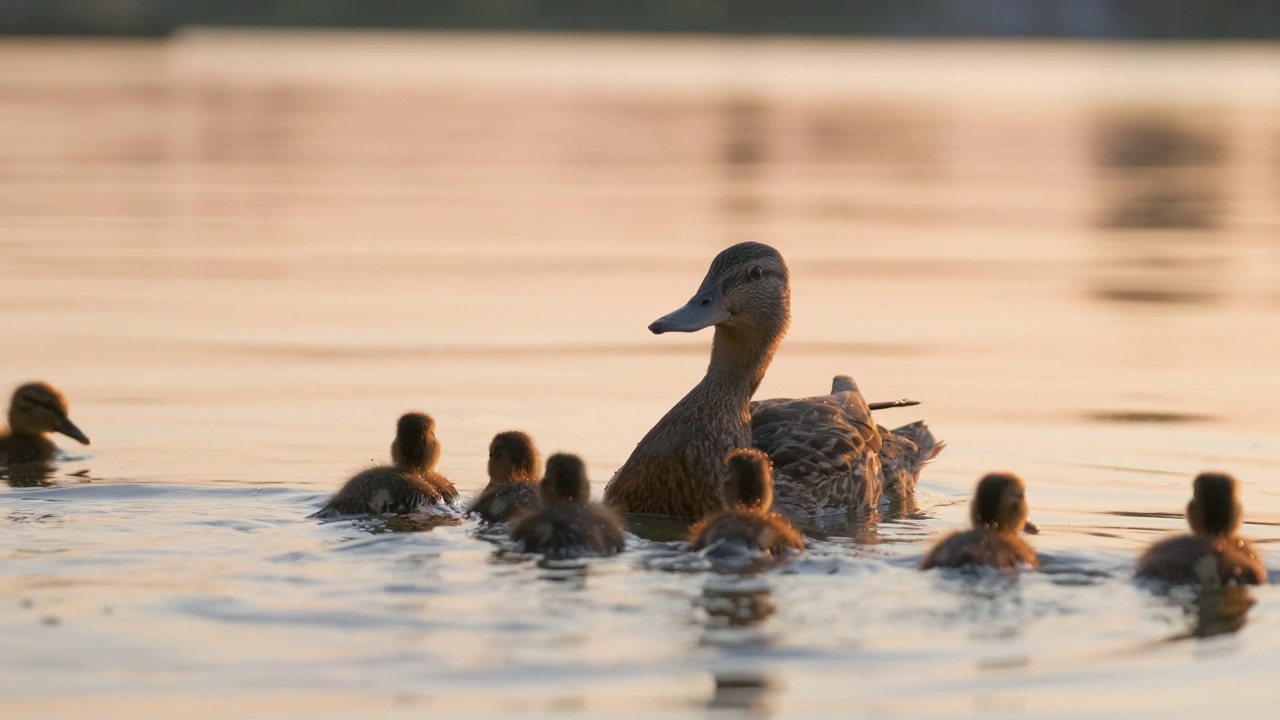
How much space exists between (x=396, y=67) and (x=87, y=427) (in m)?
52.8

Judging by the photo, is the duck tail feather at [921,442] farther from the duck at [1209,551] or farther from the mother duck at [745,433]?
the duck at [1209,551]

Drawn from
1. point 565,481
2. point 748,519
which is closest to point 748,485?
point 748,519

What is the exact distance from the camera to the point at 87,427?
36.4 feet

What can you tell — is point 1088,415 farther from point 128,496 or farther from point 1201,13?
point 1201,13

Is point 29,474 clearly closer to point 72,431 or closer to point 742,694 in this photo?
point 72,431

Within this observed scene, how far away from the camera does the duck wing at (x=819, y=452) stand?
9445 millimetres

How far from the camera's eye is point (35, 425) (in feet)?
34.7

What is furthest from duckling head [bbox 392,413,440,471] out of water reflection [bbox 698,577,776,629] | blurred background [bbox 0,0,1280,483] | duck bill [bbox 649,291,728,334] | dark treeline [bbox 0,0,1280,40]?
dark treeline [bbox 0,0,1280,40]

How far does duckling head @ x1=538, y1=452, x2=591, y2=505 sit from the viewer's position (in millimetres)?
8258

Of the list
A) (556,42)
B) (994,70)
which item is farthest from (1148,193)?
(556,42)

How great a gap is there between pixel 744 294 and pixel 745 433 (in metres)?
0.58

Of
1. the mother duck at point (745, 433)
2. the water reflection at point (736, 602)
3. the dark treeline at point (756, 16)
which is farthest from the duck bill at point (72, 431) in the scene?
the dark treeline at point (756, 16)

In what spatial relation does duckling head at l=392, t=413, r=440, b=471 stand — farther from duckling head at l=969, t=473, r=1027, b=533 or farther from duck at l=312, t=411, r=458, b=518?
duckling head at l=969, t=473, r=1027, b=533

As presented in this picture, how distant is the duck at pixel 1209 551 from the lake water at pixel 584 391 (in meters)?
0.15
